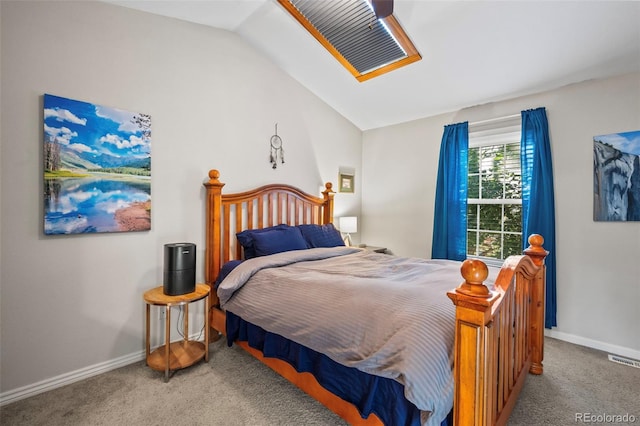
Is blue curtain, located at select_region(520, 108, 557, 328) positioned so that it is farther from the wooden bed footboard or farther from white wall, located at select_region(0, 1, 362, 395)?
white wall, located at select_region(0, 1, 362, 395)

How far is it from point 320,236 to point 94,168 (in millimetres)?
1984

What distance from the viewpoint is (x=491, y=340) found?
3.66 ft

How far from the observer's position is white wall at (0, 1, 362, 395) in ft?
5.90

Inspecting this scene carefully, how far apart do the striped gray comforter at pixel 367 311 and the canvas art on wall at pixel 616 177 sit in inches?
57.9

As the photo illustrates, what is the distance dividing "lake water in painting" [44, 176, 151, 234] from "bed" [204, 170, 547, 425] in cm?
61

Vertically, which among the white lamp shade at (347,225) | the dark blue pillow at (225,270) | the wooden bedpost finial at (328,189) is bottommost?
the dark blue pillow at (225,270)

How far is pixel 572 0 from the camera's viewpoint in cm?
198

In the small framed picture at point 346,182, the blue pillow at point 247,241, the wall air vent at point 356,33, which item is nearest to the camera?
the wall air vent at point 356,33

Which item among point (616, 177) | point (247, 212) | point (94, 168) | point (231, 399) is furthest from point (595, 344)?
point (94, 168)

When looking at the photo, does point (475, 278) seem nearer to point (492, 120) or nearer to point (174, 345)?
A: point (174, 345)

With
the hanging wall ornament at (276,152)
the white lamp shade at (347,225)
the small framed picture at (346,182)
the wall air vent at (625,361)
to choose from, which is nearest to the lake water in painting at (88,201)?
the hanging wall ornament at (276,152)

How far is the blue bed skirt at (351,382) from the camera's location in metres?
1.22

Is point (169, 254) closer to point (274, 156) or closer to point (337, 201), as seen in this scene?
point (274, 156)

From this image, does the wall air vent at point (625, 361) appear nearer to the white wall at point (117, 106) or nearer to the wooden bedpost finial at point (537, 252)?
the wooden bedpost finial at point (537, 252)
